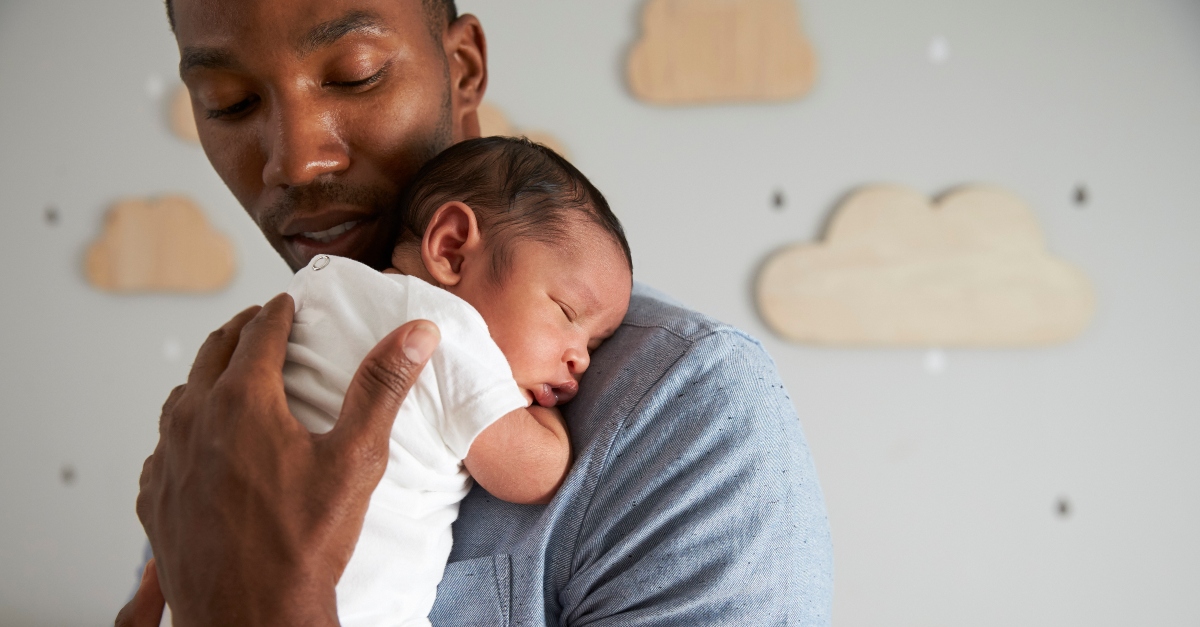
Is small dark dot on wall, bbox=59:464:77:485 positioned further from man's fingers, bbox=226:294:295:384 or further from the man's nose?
man's fingers, bbox=226:294:295:384

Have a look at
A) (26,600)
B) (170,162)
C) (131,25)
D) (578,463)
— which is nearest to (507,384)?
(578,463)

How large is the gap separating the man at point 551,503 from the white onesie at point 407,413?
4 cm

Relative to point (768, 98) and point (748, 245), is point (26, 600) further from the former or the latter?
→ point (768, 98)

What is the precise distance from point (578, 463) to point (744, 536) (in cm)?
15

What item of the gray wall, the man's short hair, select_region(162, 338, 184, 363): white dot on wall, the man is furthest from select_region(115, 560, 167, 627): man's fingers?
select_region(162, 338, 184, 363): white dot on wall

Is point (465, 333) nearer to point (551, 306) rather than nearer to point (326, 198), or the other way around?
point (551, 306)

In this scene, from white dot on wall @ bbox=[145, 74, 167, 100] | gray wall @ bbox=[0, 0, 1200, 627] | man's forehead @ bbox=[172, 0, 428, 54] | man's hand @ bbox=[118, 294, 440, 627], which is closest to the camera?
man's hand @ bbox=[118, 294, 440, 627]

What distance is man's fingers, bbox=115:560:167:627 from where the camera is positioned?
82 centimetres

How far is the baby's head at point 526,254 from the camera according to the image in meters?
0.80

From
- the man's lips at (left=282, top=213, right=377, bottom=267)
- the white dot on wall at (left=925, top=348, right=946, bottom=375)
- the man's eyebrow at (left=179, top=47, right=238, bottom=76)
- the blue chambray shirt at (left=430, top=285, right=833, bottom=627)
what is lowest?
the white dot on wall at (left=925, top=348, right=946, bottom=375)

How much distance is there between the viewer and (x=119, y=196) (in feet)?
7.27

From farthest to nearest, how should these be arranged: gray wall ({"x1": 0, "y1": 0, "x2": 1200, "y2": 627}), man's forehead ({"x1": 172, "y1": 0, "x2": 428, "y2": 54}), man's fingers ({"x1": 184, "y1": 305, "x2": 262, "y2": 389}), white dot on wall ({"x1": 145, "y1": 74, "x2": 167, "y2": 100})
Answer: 1. white dot on wall ({"x1": 145, "y1": 74, "x2": 167, "y2": 100})
2. gray wall ({"x1": 0, "y1": 0, "x2": 1200, "y2": 627})
3. man's forehead ({"x1": 172, "y1": 0, "x2": 428, "y2": 54})
4. man's fingers ({"x1": 184, "y1": 305, "x2": 262, "y2": 389})

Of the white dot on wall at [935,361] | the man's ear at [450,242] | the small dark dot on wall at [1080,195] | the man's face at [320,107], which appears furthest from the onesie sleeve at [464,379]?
the small dark dot on wall at [1080,195]

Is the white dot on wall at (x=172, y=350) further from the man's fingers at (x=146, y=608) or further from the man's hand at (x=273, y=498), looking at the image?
the man's hand at (x=273, y=498)
